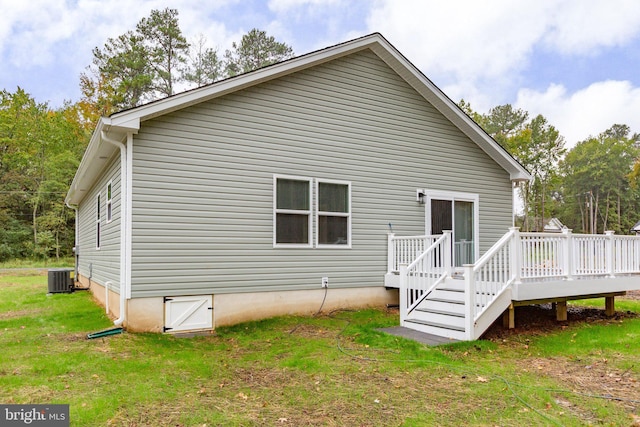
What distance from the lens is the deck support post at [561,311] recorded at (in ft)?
26.7

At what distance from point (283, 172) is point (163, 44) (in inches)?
935

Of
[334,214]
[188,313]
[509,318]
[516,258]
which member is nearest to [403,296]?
[509,318]

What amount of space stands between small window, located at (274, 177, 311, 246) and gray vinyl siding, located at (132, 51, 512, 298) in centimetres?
17

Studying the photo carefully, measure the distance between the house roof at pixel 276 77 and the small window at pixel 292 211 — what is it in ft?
6.37

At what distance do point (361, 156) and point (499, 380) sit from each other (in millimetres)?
5477

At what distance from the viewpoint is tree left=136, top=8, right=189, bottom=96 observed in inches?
1062

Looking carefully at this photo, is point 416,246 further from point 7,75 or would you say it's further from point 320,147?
point 7,75

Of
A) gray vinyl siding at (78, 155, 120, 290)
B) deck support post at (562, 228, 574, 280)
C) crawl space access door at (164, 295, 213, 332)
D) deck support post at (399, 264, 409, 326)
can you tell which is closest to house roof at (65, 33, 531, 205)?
gray vinyl siding at (78, 155, 120, 290)

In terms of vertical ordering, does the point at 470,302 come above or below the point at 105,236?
below

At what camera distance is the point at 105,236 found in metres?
9.09

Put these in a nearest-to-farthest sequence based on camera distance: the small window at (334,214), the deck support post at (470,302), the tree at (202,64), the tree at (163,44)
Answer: the deck support post at (470,302) → the small window at (334,214) → the tree at (163,44) → the tree at (202,64)

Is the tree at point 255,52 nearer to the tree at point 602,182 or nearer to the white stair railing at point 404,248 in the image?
the white stair railing at point 404,248

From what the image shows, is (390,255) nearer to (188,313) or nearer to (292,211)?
(292,211)

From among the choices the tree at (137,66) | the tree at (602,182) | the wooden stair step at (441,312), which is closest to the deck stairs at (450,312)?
the wooden stair step at (441,312)
